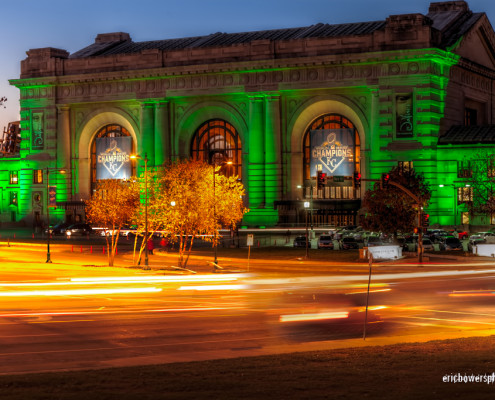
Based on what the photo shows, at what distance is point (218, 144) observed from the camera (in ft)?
390

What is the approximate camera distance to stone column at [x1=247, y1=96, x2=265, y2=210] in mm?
110562

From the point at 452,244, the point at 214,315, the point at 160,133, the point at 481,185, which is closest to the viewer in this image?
the point at 214,315

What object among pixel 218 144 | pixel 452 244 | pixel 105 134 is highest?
pixel 105 134

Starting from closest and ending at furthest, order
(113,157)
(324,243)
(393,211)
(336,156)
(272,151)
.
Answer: (393,211), (324,243), (272,151), (336,156), (113,157)

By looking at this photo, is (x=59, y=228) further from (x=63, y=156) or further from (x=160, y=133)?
(x=160, y=133)

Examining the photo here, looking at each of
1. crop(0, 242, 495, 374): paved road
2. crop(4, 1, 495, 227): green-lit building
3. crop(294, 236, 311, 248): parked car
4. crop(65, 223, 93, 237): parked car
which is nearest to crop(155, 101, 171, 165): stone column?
crop(4, 1, 495, 227): green-lit building

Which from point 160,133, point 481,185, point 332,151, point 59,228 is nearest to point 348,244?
point 481,185

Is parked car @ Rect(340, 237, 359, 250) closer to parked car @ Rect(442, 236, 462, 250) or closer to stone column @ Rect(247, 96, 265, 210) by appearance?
parked car @ Rect(442, 236, 462, 250)

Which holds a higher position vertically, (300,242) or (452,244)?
(300,242)

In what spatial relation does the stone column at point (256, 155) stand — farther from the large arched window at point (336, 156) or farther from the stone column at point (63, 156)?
the stone column at point (63, 156)

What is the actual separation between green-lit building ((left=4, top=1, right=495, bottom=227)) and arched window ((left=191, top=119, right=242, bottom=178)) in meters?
0.15

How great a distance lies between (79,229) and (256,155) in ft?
79.1

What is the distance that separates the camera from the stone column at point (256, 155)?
111 metres

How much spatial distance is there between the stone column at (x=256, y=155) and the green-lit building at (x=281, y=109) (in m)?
0.18
